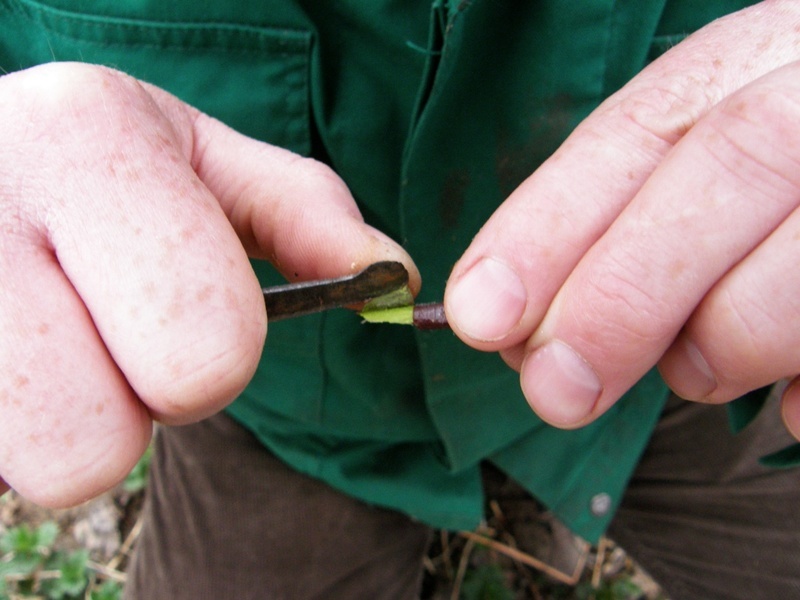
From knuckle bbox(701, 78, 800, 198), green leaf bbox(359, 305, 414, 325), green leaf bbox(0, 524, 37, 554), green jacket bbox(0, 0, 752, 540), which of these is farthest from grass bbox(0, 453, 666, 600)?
knuckle bbox(701, 78, 800, 198)

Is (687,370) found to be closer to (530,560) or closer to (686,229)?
(686,229)

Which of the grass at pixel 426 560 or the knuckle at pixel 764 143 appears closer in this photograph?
the knuckle at pixel 764 143

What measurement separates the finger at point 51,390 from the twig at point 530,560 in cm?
244

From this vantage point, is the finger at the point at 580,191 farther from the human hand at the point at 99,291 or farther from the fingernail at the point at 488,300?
the human hand at the point at 99,291

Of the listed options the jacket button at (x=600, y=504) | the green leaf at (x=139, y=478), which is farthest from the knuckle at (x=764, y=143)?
the green leaf at (x=139, y=478)

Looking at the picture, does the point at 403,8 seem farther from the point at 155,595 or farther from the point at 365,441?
the point at 155,595

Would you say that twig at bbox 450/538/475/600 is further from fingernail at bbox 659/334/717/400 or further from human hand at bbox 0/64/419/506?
human hand at bbox 0/64/419/506

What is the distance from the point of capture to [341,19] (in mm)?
1548

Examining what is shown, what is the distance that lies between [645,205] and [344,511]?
1.87 metres

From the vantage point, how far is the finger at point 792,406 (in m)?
1.19

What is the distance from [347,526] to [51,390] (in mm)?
1788

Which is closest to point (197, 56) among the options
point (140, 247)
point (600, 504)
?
point (140, 247)

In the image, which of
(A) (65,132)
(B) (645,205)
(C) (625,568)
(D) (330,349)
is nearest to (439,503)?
(D) (330,349)

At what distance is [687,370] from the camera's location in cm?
115
